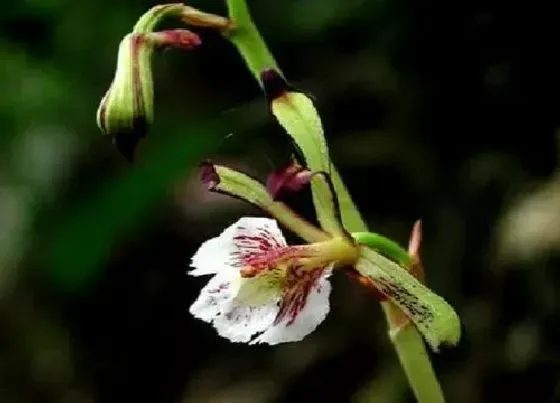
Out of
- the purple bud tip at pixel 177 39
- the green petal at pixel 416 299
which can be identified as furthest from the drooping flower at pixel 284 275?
the purple bud tip at pixel 177 39

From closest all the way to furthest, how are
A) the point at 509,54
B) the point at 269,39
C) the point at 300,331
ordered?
the point at 300,331
the point at 509,54
the point at 269,39

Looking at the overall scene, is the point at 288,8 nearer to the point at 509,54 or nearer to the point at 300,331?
the point at 509,54

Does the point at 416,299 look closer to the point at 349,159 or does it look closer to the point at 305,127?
the point at 305,127

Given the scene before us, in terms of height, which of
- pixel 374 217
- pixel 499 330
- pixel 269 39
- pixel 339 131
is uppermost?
pixel 269 39

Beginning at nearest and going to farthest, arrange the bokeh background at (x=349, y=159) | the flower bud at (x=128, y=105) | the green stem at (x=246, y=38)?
the flower bud at (x=128, y=105) < the green stem at (x=246, y=38) < the bokeh background at (x=349, y=159)

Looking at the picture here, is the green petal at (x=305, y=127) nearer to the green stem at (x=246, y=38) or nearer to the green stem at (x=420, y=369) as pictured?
the green stem at (x=246, y=38)

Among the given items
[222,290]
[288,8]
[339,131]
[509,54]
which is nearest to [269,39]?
[288,8]

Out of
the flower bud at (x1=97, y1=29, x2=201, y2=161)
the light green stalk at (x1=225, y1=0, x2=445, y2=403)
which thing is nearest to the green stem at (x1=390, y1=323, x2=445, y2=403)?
the light green stalk at (x1=225, y1=0, x2=445, y2=403)

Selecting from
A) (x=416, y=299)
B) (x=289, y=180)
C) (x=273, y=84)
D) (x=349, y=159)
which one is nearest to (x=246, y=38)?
(x=273, y=84)
